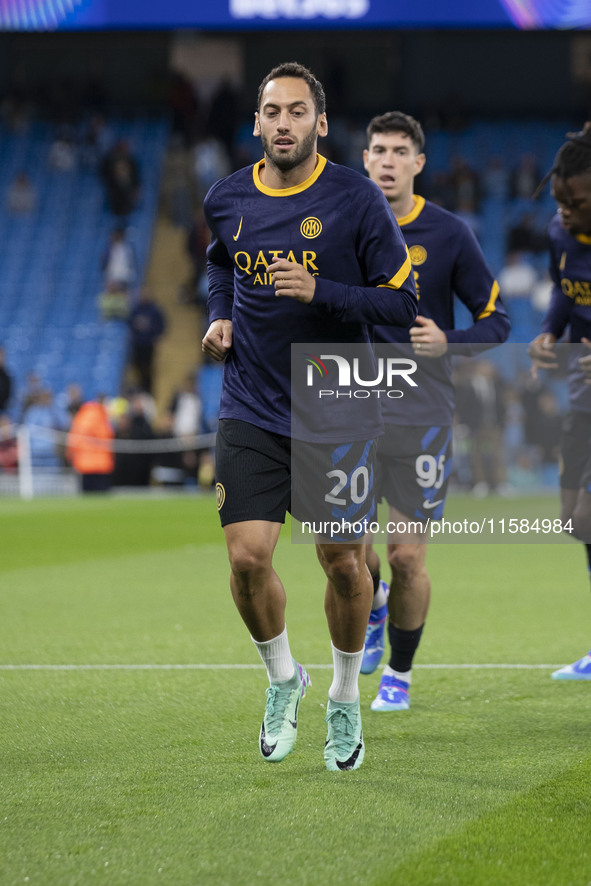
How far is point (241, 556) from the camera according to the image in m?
4.00

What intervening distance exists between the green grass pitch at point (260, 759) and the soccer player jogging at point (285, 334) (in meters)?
0.38

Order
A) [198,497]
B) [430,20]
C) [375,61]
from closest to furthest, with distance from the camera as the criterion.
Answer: [198,497]
[430,20]
[375,61]

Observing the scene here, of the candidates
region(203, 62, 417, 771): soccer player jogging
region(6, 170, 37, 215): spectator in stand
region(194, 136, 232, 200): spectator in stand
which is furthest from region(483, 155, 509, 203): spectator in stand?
region(203, 62, 417, 771): soccer player jogging

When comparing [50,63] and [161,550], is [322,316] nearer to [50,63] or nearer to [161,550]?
[161,550]

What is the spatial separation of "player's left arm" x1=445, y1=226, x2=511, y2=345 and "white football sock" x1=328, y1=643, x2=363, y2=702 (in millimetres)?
1775

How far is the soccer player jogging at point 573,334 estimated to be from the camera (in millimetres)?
5445

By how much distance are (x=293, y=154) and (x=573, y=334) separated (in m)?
2.40

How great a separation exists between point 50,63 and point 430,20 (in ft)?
37.0

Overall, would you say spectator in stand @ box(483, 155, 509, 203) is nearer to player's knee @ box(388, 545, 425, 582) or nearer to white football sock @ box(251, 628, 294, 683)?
player's knee @ box(388, 545, 425, 582)

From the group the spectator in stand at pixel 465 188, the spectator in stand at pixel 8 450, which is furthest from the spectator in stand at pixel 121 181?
the spectator in stand at pixel 8 450

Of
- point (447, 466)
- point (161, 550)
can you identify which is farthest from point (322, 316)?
point (161, 550)

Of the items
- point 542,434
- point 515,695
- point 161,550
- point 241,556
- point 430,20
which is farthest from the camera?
point 430,20

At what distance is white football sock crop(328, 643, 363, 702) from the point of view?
4164mm

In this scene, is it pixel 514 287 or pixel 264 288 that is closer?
pixel 264 288
